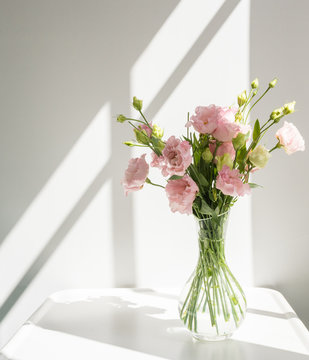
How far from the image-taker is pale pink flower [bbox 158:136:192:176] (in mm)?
876

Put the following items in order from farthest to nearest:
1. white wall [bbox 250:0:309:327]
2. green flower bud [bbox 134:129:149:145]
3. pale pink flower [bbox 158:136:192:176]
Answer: white wall [bbox 250:0:309:327] → green flower bud [bbox 134:129:149:145] → pale pink flower [bbox 158:136:192:176]

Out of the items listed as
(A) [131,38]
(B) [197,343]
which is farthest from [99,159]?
(B) [197,343]

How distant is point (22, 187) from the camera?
4.64 ft

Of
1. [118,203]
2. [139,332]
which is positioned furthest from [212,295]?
[118,203]

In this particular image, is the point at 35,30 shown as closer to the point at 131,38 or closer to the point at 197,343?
the point at 131,38

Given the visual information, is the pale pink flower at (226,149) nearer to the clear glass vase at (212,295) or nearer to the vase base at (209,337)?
the clear glass vase at (212,295)

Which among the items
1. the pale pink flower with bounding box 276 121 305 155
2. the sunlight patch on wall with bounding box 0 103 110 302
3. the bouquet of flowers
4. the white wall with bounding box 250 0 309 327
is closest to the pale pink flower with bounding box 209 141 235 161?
the bouquet of flowers

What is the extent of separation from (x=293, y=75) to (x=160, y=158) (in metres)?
0.63

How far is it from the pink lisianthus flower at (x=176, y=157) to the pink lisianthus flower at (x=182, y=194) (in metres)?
0.04

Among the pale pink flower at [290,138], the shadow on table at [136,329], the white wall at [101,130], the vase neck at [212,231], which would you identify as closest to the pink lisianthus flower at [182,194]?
the vase neck at [212,231]

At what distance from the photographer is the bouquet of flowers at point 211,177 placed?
90 cm

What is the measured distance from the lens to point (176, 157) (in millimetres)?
893

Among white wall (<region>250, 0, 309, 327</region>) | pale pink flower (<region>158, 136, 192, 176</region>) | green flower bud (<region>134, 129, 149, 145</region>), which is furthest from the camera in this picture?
white wall (<region>250, 0, 309, 327</region>)

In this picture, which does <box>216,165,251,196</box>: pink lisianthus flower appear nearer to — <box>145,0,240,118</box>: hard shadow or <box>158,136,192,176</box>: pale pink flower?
<box>158,136,192,176</box>: pale pink flower
